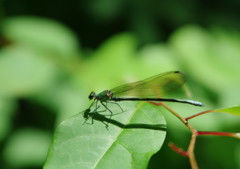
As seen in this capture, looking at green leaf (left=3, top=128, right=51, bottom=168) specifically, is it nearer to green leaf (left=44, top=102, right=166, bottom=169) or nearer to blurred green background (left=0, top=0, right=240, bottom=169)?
blurred green background (left=0, top=0, right=240, bottom=169)

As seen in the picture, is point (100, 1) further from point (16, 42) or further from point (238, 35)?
point (238, 35)

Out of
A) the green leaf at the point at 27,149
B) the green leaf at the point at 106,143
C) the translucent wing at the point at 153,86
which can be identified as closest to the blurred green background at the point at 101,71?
the green leaf at the point at 27,149

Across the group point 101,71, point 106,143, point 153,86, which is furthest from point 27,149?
point 106,143

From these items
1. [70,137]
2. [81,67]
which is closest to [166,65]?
[81,67]

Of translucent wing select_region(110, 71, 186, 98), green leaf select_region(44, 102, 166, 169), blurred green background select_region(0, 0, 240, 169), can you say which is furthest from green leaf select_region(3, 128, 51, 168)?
green leaf select_region(44, 102, 166, 169)

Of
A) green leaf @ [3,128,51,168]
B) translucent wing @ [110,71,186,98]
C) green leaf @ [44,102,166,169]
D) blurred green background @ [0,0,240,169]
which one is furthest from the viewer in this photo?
green leaf @ [3,128,51,168]

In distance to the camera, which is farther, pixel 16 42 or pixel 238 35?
pixel 238 35

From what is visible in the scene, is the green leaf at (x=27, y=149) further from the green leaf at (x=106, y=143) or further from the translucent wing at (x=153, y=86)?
the green leaf at (x=106, y=143)
